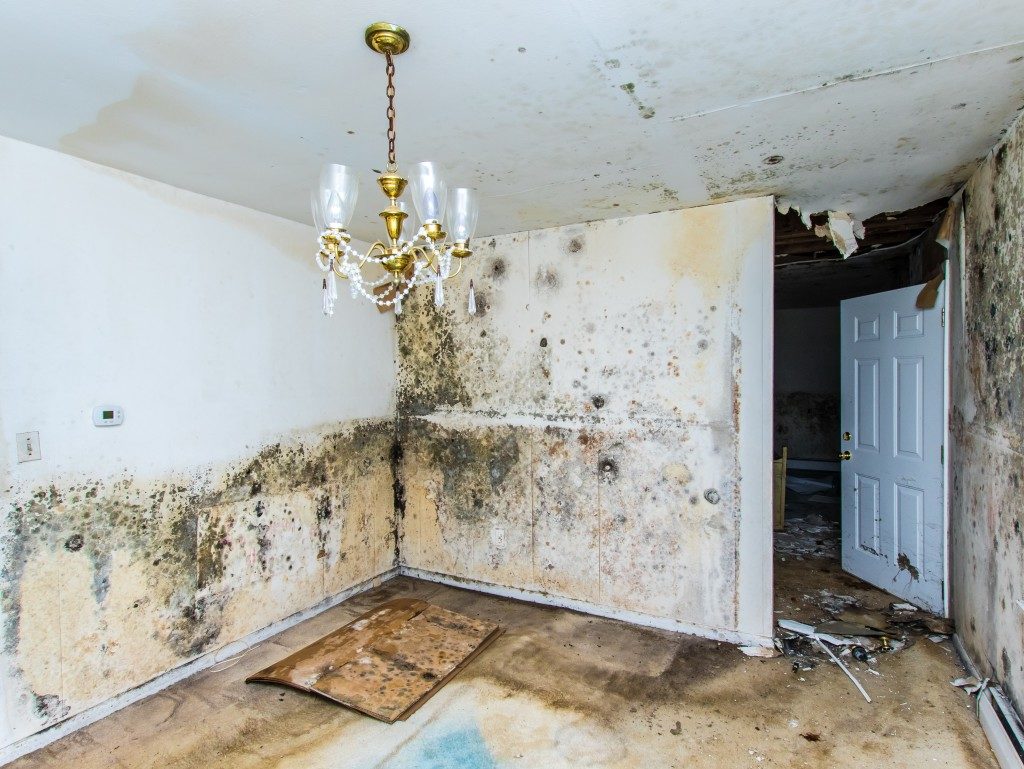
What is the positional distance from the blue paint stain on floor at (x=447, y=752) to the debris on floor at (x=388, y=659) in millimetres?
198

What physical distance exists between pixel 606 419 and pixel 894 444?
1.88 m

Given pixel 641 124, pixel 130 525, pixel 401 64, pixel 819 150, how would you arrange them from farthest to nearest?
1. pixel 130 525
2. pixel 819 150
3. pixel 641 124
4. pixel 401 64

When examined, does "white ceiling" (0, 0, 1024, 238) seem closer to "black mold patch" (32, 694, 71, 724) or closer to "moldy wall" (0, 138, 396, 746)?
"moldy wall" (0, 138, 396, 746)

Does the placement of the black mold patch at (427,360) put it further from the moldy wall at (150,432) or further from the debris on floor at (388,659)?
the debris on floor at (388,659)

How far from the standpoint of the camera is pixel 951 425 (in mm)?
3012

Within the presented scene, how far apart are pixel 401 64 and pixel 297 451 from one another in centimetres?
239

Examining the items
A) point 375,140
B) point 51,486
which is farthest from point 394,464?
point 375,140

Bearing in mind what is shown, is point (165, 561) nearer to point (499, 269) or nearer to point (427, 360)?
point (427, 360)

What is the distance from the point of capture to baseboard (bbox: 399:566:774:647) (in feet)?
9.71

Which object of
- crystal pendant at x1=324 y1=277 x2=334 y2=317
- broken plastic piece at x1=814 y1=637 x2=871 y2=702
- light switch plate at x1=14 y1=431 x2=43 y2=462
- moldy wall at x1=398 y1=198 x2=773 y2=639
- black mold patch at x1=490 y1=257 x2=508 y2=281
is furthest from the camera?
black mold patch at x1=490 y1=257 x2=508 y2=281

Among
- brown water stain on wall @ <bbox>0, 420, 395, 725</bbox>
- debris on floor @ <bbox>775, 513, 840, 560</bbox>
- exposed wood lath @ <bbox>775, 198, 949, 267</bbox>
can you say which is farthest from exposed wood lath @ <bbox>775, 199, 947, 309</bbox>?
brown water stain on wall @ <bbox>0, 420, 395, 725</bbox>

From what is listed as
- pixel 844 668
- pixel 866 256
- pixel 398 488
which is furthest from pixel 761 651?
pixel 866 256

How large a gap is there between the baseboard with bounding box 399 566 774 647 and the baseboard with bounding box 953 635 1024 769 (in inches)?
34.3

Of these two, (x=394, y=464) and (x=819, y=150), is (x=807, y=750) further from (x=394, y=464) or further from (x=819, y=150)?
(x=394, y=464)
